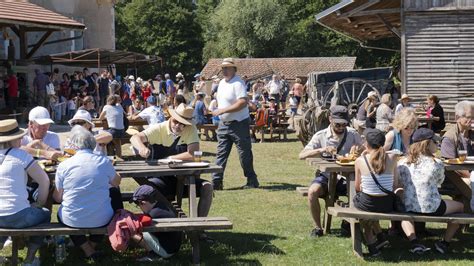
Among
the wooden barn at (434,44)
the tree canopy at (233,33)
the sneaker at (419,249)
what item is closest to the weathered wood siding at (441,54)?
the wooden barn at (434,44)

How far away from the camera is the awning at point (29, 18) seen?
69.9 feet

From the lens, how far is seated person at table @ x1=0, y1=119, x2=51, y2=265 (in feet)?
19.6

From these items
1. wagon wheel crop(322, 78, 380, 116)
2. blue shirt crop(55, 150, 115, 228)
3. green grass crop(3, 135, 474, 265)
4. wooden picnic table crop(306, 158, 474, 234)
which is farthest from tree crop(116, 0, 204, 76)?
blue shirt crop(55, 150, 115, 228)

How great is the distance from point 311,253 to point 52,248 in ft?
8.27

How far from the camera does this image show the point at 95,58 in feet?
89.3

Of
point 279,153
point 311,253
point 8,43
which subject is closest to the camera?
point 311,253

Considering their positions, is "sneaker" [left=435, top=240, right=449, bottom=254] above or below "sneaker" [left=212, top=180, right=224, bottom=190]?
below

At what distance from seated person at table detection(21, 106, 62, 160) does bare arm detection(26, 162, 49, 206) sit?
1059 millimetres

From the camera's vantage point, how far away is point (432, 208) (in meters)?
6.52

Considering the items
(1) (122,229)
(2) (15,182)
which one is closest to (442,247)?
(1) (122,229)

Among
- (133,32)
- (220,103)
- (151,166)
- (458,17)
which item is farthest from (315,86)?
(133,32)

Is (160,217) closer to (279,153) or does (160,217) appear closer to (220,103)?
(220,103)

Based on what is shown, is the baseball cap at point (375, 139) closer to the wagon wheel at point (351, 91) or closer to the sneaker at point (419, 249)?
the sneaker at point (419, 249)

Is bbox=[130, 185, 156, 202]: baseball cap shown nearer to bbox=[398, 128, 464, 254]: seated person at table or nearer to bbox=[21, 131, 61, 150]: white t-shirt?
bbox=[21, 131, 61, 150]: white t-shirt
